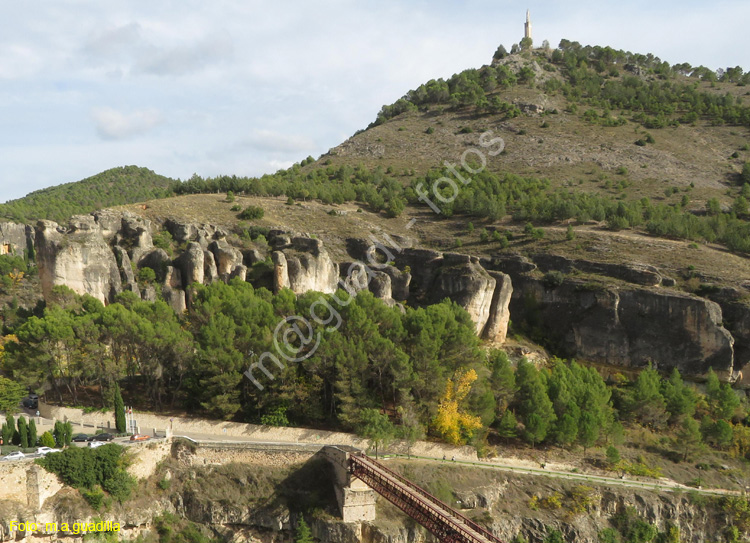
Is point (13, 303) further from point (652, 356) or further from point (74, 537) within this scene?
point (652, 356)

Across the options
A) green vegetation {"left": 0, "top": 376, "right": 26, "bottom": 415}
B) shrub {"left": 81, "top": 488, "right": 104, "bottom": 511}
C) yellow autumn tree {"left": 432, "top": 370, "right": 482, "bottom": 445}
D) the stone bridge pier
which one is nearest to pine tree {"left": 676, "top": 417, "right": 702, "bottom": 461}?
yellow autumn tree {"left": 432, "top": 370, "right": 482, "bottom": 445}

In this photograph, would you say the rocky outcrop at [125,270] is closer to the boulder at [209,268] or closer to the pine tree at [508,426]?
the boulder at [209,268]

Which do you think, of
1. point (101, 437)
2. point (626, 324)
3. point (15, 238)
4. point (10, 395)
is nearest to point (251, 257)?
point (10, 395)

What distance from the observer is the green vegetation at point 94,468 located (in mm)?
31625

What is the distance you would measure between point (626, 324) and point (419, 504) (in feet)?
108

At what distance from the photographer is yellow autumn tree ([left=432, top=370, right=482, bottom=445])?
39.8m

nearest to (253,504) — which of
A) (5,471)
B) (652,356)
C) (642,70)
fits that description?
(5,471)

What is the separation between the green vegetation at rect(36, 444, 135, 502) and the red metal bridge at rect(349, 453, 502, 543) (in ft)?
35.8

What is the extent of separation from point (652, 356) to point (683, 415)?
9.23m

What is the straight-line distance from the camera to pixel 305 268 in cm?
5856

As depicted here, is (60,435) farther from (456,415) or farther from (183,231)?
(183,231)

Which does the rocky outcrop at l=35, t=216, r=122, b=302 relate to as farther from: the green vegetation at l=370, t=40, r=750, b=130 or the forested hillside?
the green vegetation at l=370, t=40, r=750, b=130

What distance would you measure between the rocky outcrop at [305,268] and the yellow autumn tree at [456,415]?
708 inches

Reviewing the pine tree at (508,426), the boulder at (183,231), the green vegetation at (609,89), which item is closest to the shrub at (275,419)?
the pine tree at (508,426)
